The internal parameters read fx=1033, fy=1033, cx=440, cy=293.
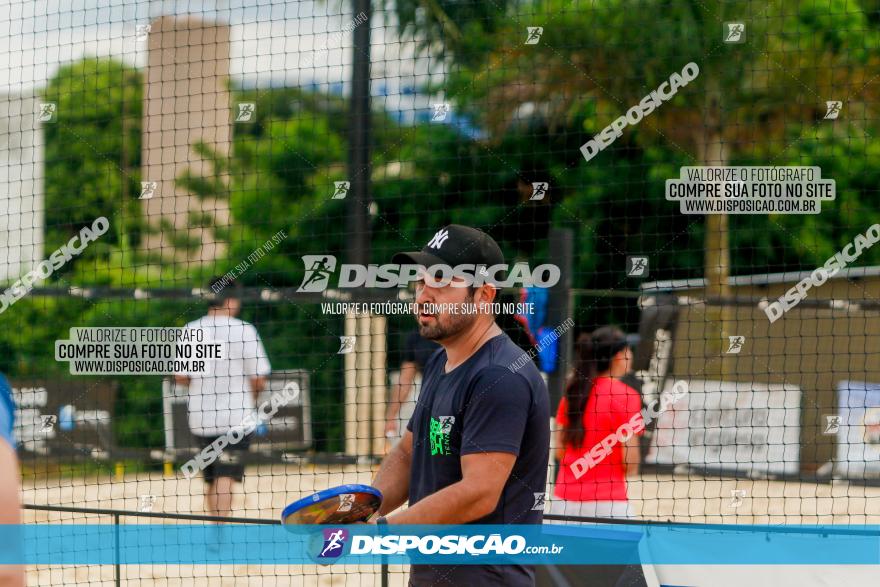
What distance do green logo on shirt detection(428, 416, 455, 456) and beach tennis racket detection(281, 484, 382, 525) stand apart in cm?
17

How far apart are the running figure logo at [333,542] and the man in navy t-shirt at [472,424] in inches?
3.9

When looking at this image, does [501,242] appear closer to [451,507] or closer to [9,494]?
[451,507]

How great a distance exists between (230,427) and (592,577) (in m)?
3.06

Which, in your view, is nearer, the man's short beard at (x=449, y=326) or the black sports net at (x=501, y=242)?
the man's short beard at (x=449, y=326)

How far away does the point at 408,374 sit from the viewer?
307 inches

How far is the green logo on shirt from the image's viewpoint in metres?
2.42

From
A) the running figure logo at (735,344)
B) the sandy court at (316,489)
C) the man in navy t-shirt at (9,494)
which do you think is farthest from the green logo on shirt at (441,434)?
the running figure logo at (735,344)

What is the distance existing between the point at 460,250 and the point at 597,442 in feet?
6.49

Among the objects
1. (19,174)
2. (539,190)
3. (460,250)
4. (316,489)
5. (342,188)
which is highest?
(19,174)

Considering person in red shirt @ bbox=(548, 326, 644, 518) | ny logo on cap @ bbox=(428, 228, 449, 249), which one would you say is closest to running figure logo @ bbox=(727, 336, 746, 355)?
person in red shirt @ bbox=(548, 326, 644, 518)

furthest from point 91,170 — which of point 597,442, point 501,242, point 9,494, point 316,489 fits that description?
point 9,494

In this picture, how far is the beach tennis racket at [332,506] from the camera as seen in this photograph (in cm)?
233

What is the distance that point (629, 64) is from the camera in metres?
11.0

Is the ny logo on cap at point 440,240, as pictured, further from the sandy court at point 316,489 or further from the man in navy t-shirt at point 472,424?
the sandy court at point 316,489
